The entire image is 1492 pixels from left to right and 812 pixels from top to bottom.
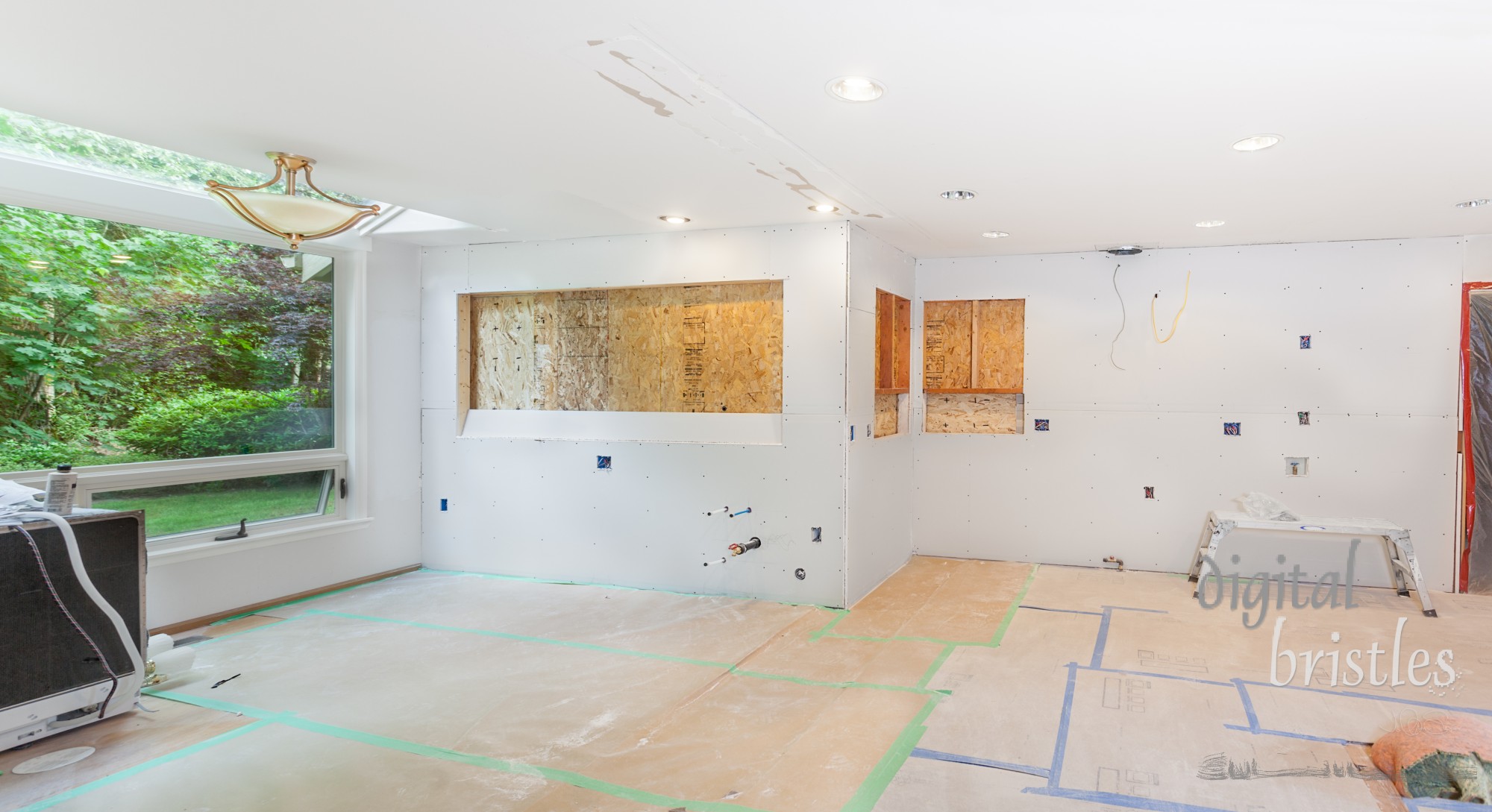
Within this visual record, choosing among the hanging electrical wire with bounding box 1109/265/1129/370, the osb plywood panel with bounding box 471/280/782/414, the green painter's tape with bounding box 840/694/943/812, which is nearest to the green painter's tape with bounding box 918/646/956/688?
the green painter's tape with bounding box 840/694/943/812

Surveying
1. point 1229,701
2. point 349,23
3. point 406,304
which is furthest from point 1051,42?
point 406,304

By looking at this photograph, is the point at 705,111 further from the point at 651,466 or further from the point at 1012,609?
the point at 1012,609

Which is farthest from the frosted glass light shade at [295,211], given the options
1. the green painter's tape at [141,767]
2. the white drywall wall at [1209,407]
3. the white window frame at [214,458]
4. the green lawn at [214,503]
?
the white drywall wall at [1209,407]

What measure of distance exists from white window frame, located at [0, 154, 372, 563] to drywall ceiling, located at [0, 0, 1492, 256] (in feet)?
3.05

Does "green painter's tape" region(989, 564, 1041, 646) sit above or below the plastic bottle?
below

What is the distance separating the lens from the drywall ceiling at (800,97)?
229 centimetres

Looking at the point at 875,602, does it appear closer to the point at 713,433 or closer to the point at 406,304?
the point at 713,433

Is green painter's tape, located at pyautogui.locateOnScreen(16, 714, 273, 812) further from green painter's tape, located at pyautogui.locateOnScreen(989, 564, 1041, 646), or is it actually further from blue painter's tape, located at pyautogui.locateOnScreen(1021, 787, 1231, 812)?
green painter's tape, located at pyautogui.locateOnScreen(989, 564, 1041, 646)

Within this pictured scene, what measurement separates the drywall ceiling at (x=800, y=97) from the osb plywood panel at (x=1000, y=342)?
180 cm

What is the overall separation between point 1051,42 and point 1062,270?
4.05 metres

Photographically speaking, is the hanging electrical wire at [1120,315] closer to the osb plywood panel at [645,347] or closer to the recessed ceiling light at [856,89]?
the osb plywood panel at [645,347]

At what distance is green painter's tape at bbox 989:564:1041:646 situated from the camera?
14.6ft

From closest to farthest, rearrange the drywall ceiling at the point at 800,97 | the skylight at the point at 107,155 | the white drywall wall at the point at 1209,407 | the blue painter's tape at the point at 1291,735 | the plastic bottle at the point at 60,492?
1. the drywall ceiling at the point at 800,97
2. the blue painter's tape at the point at 1291,735
3. the plastic bottle at the point at 60,492
4. the skylight at the point at 107,155
5. the white drywall wall at the point at 1209,407

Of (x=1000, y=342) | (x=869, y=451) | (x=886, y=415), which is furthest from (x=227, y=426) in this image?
(x=1000, y=342)
